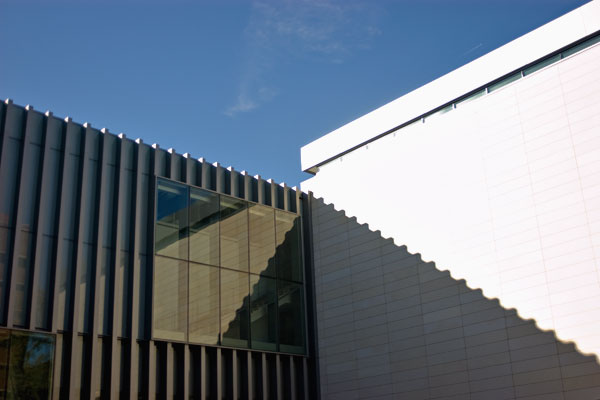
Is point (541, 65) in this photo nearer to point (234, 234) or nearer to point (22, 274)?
point (234, 234)

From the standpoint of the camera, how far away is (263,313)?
85.2ft

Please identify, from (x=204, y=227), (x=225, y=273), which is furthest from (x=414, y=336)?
(x=204, y=227)

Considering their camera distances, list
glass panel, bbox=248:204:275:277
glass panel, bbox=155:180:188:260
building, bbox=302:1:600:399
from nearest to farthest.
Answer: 1. building, bbox=302:1:600:399
2. glass panel, bbox=155:180:188:260
3. glass panel, bbox=248:204:275:277

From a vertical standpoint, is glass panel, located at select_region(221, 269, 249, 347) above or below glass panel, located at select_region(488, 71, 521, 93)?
below

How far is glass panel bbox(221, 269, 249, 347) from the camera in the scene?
81.1 feet

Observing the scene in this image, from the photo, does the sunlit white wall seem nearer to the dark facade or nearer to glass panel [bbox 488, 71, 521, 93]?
glass panel [bbox 488, 71, 521, 93]

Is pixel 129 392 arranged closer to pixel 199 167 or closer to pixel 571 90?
pixel 199 167

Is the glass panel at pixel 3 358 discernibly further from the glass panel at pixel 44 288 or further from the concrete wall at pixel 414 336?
the concrete wall at pixel 414 336

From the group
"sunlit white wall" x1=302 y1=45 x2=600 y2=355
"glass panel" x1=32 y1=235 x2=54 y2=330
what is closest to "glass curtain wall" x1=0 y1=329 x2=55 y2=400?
"glass panel" x1=32 y1=235 x2=54 y2=330

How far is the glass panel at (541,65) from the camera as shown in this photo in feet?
76.3

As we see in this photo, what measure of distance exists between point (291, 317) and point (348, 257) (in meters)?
3.04

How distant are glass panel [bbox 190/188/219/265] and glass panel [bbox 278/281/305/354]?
318cm

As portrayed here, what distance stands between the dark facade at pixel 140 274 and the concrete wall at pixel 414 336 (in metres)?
1.33

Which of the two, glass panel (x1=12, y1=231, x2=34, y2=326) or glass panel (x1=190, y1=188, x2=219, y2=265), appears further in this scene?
glass panel (x1=190, y1=188, x2=219, y2=265)
